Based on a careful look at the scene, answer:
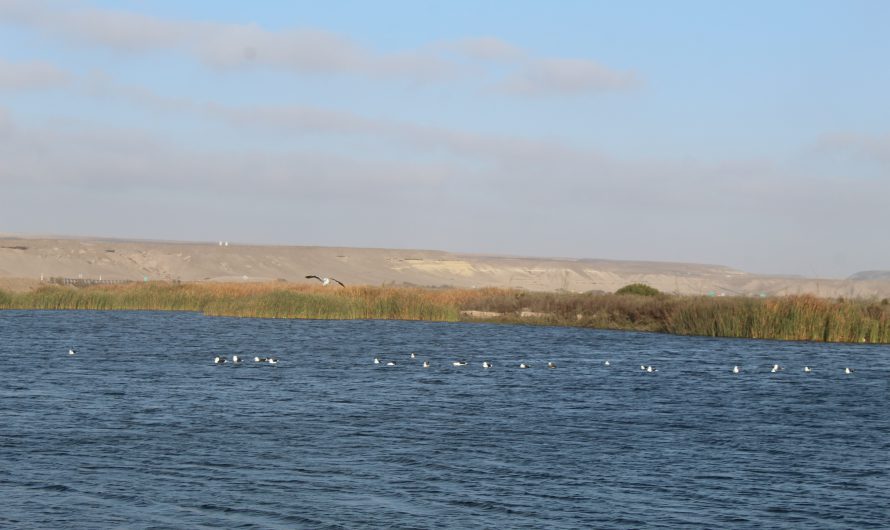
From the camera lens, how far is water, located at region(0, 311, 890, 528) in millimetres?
19859

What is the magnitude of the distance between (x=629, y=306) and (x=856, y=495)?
50.2 meters

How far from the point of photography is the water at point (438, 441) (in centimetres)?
1986

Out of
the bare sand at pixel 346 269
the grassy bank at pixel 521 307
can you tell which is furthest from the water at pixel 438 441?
the bare sand at pixel 346 269

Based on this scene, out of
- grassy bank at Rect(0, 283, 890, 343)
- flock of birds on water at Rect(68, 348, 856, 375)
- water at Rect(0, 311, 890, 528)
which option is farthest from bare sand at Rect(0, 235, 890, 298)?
water at Rect(0, 311, 890, 528)

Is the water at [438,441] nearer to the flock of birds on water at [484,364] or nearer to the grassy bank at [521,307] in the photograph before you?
the flock of birds on water at [484,364]

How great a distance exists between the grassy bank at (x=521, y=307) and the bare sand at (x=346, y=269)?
36.7m

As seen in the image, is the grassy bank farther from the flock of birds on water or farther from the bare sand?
the bare sand

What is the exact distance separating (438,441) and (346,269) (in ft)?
441

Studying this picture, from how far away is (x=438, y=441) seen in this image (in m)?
27.0

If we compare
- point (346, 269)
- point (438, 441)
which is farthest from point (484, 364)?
point (346, 269)

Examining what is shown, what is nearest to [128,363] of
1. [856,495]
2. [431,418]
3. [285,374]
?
[285,374]

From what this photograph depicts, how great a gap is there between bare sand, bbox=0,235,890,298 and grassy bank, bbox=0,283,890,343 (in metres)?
36.7

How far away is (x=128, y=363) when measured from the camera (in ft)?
147

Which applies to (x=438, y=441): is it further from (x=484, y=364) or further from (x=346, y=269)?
(x=346, y=269)
